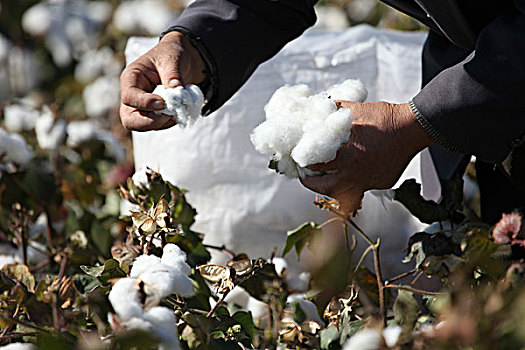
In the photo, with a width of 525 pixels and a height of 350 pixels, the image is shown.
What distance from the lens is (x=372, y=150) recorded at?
753mm

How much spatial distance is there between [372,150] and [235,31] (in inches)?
14.2

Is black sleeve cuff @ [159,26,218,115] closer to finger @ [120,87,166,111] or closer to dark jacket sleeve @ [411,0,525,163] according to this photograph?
finger @ [120,87,166,111]

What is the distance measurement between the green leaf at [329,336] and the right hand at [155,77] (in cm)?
33

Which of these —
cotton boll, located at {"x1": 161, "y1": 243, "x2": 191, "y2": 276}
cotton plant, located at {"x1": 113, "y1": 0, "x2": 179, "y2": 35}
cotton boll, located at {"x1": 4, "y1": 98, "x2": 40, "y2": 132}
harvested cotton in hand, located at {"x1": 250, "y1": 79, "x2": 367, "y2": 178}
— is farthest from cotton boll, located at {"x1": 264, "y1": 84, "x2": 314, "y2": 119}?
cotton plant, located at {"x1": 113, "y1": 0, "x2": 179, "y2": 35}

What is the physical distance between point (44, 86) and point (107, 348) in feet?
11.1

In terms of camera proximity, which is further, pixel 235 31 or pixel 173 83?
pixel 235 31

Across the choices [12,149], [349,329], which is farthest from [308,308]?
[12,149]

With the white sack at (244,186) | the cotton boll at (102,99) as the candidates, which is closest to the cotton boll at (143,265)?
the white sack at (244,186)

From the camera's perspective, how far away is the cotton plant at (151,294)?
555 mm

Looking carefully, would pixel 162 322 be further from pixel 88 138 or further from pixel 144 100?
pixel 88 138

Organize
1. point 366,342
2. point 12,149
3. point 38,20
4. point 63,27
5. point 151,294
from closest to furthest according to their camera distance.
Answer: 1. point 366,342
2. point 151,294
3. point 12,149
4. point 38,20
5. point 63,27

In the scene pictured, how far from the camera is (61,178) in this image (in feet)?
5.24

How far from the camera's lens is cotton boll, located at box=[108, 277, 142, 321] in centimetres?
56

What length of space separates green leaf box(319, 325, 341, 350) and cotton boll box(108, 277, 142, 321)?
0.28m
